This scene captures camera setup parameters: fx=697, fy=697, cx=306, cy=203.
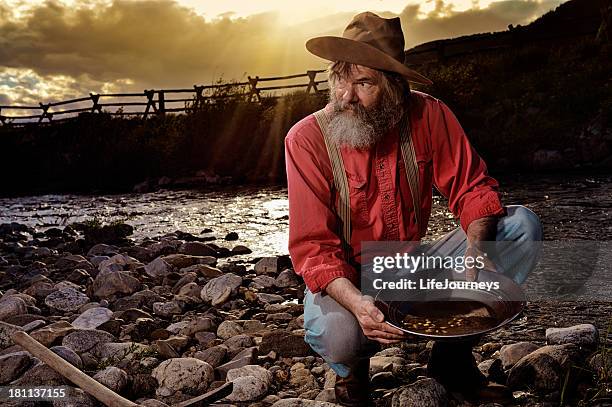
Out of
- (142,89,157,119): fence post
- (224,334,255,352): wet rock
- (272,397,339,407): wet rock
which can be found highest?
(142,89,157,119): fence post

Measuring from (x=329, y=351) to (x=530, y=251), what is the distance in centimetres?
95

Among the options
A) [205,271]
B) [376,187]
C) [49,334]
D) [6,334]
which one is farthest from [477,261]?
[205,271]

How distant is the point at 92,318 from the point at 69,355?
1024mm

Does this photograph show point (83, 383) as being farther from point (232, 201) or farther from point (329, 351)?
point (232, 201)

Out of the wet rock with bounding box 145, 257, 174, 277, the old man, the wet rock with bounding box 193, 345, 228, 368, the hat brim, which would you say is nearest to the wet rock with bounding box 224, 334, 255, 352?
the wet rock with bounding box 193, 345, 228, 368

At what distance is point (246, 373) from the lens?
11.2 feet

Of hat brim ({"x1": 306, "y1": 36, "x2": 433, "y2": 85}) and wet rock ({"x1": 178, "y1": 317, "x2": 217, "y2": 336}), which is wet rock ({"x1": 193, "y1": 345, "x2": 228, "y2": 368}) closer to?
wet rock ({"x1": 178, "y1": 317, "x2": 217, "y2": 336})

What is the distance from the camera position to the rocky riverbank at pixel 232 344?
3.08 m

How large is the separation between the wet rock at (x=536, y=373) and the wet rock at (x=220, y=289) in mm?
2454

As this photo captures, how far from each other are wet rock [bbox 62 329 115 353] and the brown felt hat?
2135mm

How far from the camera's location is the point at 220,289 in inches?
203

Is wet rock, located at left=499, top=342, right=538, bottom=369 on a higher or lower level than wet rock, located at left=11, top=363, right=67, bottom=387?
lower

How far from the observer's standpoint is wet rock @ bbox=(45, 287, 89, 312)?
204 inches

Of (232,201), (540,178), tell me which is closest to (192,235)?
(232,201)
